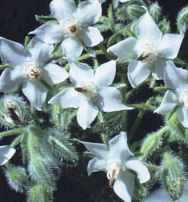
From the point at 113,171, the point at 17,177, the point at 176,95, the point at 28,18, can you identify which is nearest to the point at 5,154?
the point at 17,177

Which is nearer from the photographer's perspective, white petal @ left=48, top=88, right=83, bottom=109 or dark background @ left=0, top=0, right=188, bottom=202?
white petal @ left=48, top=88, right=83, bottom=109

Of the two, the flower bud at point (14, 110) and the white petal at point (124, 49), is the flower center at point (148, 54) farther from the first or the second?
the flower bud at point (14, 110)

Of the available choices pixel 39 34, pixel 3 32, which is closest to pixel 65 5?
pixel 39 34

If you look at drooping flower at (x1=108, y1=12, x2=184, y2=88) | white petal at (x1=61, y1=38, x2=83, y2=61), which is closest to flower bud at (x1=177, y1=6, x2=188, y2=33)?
A: drooping flower at (x1=108, y1=12, x2=184, y2=88)

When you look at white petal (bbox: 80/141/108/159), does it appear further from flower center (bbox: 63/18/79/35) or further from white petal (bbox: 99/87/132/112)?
flower center (bbox: 63/18/79/35)

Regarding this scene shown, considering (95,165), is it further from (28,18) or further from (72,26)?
(28,18)

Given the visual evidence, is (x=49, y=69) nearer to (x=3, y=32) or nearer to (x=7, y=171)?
(x=7, y=171)
